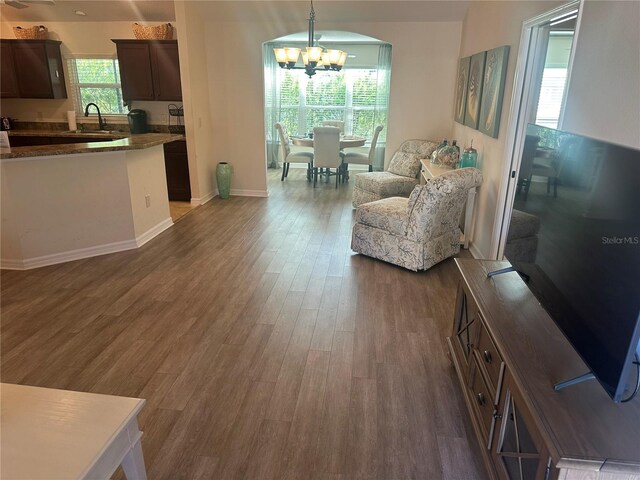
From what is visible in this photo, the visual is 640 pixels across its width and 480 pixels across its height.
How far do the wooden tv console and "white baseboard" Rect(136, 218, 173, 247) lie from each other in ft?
11.1

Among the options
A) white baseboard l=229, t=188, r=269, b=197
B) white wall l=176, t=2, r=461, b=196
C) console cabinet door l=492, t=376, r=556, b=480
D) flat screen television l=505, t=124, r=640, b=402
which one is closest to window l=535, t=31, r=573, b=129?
flat screen television l=505, t=124, r=640, b=402

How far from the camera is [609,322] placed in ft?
4.34

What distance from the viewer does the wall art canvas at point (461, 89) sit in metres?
5.08

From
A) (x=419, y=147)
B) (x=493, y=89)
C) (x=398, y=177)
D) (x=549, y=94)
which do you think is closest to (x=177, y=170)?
(x=398, y=177)

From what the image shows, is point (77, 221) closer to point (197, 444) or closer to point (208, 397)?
point (208, 397)

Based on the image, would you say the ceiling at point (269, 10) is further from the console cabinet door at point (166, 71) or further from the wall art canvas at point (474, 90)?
the wall art canvas at point (474, 90)

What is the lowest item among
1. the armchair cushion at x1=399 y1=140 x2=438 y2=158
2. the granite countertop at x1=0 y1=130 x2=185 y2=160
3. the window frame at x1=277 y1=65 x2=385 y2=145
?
the armchair cushion at x1=399 y1=140 x2=438 y2=158

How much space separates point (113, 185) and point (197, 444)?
2984 mm

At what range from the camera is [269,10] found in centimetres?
562

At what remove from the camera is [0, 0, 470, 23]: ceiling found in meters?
5.35

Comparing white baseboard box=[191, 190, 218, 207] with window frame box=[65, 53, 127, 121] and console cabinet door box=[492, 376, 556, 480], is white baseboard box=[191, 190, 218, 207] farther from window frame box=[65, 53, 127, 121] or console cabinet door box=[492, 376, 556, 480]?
console cabinet door box=[492, 376, 556, 480]

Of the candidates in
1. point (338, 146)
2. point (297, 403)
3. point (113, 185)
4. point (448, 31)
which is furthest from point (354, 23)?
point (297, 403)

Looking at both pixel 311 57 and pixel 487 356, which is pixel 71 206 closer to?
pixel 311 57

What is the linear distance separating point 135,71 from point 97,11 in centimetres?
97
